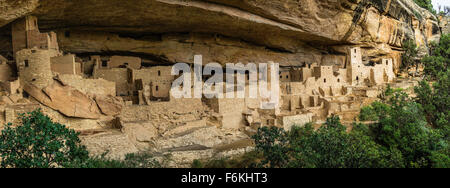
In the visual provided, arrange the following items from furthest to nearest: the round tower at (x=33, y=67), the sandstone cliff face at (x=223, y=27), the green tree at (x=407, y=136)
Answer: the sandstone cliff face at (x=223, y=27), the green tree at (x=407, y=136), the round tower at (x=33, y=67)

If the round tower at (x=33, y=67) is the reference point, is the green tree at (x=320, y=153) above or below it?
below

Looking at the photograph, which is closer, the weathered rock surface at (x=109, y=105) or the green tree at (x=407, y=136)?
the weathered rock surface at (x=109, y=105)

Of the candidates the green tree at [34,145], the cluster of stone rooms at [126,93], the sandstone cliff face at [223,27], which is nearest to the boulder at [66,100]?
the cluster of stone rooms at [126,93]

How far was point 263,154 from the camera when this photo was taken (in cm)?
1096

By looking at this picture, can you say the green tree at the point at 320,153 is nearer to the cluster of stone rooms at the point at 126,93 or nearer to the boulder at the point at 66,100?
the cluster of stone rooms at the point at 126,93

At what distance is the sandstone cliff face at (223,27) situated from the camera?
1436 centimetres

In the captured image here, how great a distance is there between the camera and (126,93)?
49.9 feet

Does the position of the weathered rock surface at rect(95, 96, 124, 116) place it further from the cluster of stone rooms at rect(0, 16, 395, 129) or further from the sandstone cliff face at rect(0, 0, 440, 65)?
the sandstone cliff face at rect(0, 0, 440, 65)

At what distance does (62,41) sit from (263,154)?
1187cm

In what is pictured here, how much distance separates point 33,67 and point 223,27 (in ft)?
30.8

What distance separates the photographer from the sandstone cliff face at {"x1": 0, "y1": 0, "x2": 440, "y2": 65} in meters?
14.4

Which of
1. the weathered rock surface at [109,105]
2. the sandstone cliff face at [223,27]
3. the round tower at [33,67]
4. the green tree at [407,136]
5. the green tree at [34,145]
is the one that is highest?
the sandstone cliff face at [223,27]

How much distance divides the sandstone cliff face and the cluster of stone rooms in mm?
1401

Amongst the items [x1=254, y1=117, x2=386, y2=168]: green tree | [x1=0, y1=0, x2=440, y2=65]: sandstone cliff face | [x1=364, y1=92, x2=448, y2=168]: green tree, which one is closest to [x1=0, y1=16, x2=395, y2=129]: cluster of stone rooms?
[x1=0, y1=0, x2=440, y2=65]: sandstone cliff face
